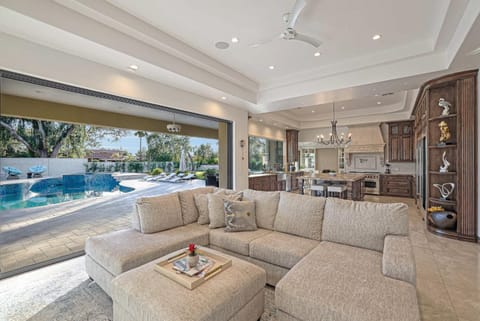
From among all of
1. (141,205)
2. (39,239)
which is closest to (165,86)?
(141,205)

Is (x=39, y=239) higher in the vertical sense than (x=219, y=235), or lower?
lower

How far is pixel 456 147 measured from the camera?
13.3 ft

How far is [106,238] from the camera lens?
8.54 feet

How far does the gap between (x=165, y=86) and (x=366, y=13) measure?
142 inches

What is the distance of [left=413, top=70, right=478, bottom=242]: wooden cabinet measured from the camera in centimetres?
387

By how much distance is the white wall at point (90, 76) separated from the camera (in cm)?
273

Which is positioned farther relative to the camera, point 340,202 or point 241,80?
point 241,80

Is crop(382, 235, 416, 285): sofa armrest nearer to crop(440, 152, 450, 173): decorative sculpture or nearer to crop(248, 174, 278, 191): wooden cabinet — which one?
crop(440, 152, 450, 173): decorative sculpture

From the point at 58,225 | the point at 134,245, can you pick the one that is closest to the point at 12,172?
the point at 58,225

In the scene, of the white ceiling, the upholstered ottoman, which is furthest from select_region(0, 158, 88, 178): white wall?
the upholstered ottoman

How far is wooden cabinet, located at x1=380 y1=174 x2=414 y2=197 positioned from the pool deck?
24.4 feet

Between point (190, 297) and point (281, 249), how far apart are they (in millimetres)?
1181

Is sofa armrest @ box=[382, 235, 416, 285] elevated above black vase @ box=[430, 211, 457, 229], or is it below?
above

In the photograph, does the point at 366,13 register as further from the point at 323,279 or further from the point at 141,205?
the point at 141,205
